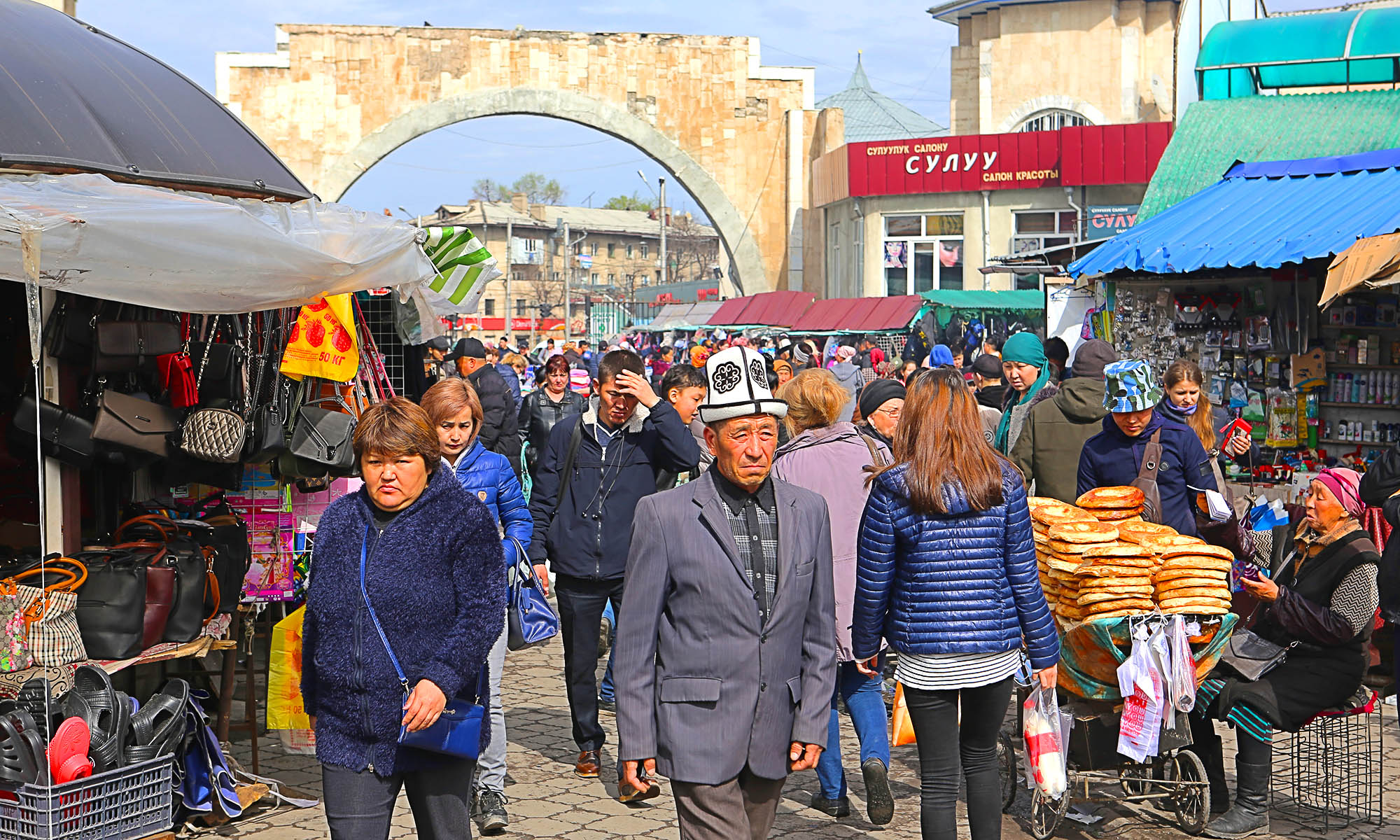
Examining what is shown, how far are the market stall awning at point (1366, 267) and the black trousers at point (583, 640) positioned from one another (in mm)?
5194

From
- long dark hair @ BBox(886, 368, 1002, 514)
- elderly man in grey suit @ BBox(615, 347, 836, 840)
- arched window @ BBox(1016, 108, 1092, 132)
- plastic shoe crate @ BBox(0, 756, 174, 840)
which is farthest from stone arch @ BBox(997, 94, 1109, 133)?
elderly man in grey suit @ BBox(615, 347, 836, 840)

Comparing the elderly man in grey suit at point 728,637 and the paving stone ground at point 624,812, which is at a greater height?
the elderly man in grey suit at point 728,637

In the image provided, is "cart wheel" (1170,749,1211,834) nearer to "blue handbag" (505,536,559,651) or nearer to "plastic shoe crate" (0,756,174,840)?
"blue handbag" (505,536,559,651)

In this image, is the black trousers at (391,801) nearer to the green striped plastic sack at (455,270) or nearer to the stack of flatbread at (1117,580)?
the stack of flatbread at (1117,580)

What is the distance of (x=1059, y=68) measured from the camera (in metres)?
36.5

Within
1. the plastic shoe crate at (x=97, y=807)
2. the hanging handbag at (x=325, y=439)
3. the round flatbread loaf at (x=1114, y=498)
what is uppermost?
the hanging handbag at (x=325, y=439)

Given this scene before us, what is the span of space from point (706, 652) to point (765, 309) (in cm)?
2955

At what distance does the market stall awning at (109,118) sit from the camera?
20.0 ft

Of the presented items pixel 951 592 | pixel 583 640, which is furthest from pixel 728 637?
pixel 583 640

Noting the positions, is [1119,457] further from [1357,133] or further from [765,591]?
[1357,133]

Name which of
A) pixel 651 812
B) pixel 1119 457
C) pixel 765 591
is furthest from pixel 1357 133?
pixel 765 591

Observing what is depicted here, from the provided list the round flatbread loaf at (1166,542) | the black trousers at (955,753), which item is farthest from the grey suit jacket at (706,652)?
the round flatbread loaf at (1166,542)

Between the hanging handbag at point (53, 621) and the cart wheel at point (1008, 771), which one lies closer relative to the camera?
the hanging handbag at point (53, 621)

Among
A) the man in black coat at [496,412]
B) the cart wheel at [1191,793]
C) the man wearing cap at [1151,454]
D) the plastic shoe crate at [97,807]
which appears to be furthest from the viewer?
the man in black coat at [496,412]
